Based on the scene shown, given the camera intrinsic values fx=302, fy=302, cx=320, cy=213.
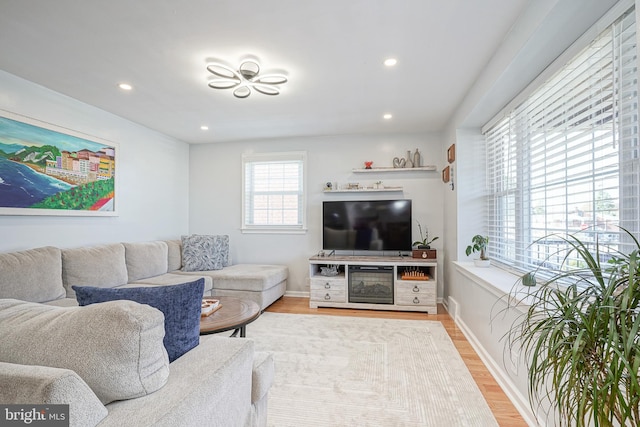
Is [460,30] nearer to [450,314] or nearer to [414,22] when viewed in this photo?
[414,22]

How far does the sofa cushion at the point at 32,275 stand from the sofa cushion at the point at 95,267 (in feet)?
0.31

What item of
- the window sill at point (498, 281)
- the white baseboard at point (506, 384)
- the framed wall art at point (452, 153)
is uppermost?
the framed wall art at point (452, 153)

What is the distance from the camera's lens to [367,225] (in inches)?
169

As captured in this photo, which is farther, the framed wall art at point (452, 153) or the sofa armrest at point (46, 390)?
the framed wall art at point (452, 153)

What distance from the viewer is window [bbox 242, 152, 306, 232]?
4742 millimetres

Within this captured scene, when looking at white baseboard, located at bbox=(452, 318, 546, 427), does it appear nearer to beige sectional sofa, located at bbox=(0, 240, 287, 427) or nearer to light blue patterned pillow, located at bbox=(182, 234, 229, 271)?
beige sectional sofa, located at bbox=(0, 240, 287, 427)

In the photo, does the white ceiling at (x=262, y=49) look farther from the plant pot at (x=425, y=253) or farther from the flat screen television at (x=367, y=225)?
the plant pot at (x=425, y=253)

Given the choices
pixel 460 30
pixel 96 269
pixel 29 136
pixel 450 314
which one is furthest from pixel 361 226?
pixel 29 136

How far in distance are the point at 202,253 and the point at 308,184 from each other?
6.02 ft

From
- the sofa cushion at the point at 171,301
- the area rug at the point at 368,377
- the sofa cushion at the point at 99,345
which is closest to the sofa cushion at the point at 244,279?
the area rug at the point at 368,377

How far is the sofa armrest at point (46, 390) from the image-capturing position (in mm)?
676

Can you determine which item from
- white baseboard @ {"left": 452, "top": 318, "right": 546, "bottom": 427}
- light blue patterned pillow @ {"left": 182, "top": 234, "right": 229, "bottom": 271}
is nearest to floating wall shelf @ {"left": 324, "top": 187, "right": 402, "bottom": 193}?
light blue patterned pillow @ {"left": 182, "top": 234, "right": 229, "bottom": 271}

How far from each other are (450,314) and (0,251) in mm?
4594

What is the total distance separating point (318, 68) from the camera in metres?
2.54
